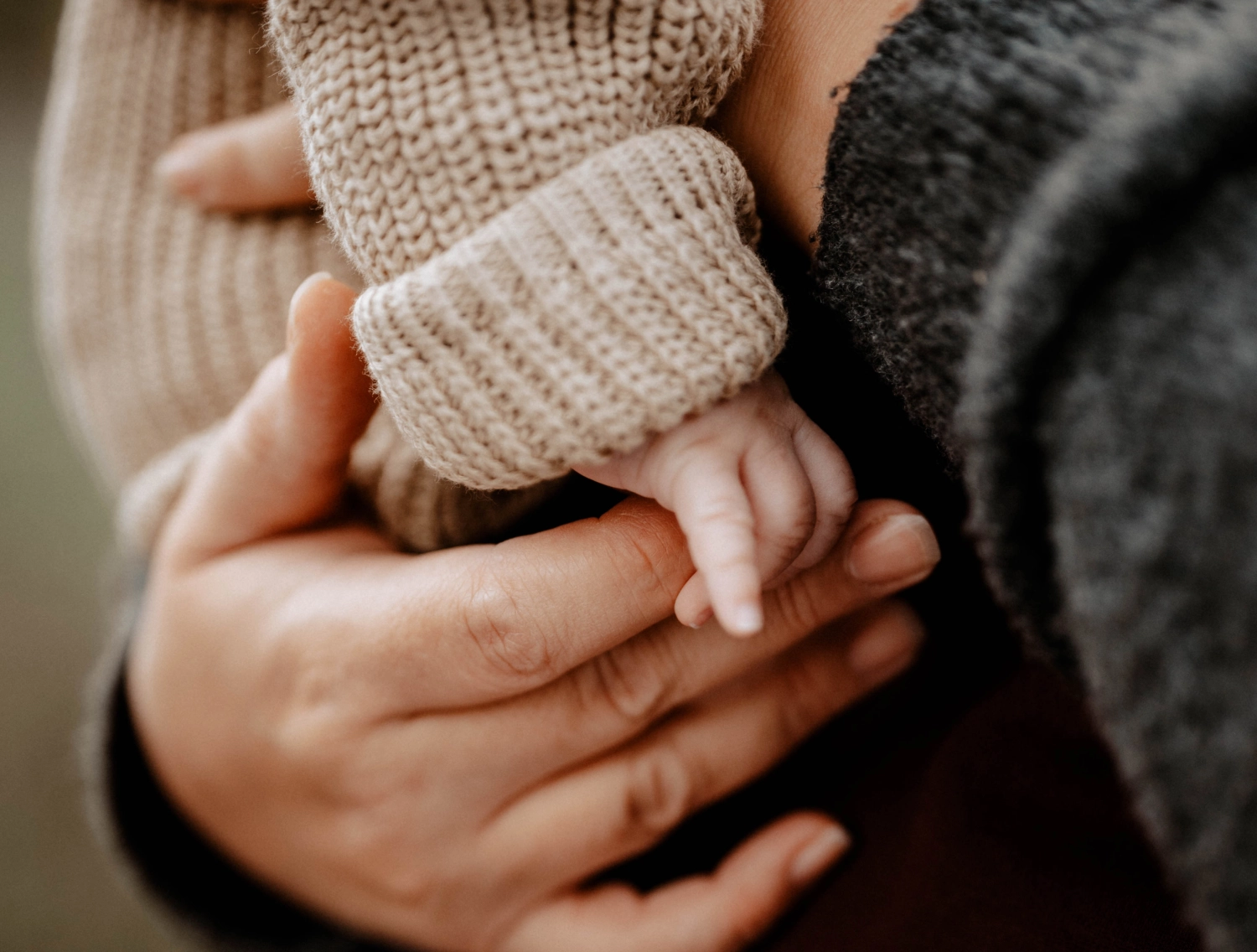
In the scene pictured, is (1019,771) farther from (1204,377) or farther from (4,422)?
(4,422)

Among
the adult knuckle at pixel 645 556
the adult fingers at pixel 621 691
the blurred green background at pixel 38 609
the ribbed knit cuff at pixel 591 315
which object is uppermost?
the ribbed knit cuff at pixel 591 315

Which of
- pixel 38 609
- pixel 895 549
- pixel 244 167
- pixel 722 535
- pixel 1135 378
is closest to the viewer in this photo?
pixel 1135 378

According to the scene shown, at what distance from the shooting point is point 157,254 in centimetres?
75

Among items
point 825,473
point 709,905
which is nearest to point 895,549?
point 825,473

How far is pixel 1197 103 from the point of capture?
8.8 inches

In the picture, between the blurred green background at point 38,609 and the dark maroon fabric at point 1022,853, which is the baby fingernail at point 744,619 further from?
the blurred green background at point 38,609

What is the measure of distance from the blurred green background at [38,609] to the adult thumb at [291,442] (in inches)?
39.0

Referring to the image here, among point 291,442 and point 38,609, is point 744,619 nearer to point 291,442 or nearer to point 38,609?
point 291,442

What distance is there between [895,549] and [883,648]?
169 millimetres

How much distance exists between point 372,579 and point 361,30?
1.07 ft

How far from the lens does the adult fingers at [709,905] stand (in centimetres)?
59

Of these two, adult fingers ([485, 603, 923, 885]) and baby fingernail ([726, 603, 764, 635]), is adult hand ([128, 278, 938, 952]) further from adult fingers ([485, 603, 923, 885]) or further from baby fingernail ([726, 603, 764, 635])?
baby fingernail ([726, 603, 764, 635])

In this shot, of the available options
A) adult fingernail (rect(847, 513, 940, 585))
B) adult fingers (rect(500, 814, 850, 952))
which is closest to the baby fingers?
adult fingernail (rect(847, 513, 940, 585))

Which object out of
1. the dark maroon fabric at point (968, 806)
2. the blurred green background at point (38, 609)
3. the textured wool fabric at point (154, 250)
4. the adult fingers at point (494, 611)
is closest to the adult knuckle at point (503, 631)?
the adult fingers at point (494, 611)
